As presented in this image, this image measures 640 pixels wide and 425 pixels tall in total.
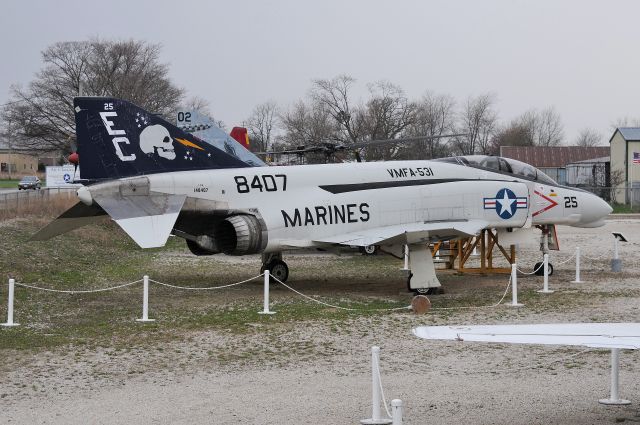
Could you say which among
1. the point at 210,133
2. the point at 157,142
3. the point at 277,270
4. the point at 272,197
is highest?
the point at 210,133

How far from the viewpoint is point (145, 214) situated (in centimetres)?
1656

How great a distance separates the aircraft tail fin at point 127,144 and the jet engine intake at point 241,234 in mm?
1313

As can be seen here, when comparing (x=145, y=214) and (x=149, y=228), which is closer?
(x=149, y=228)

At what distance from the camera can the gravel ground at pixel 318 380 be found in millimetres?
9250

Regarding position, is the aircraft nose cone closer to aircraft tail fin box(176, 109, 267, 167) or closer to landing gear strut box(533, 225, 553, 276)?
landing gear strut box(533, 225, 553, 276)

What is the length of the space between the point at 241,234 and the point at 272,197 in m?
1.22

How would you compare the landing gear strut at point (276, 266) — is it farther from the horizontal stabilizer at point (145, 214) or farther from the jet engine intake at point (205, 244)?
the horizontal stabilizer at point (145, 214)

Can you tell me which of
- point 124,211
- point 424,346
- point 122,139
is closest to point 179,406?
point 424,346

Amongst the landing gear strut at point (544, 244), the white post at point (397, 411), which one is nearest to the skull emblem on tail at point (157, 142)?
the landing gear strut at point (544, 244)

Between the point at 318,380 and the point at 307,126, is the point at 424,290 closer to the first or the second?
the point at 318,380

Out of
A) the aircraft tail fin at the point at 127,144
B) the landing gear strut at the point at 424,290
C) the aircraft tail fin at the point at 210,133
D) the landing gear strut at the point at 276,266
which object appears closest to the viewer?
the aircraft tail fin at the point at 127,144

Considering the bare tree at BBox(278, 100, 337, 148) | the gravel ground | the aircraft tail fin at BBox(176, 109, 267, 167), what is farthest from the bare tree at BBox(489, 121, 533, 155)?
the gravel ground

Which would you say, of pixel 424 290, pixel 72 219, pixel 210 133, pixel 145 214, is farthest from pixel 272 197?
pixel 210 133

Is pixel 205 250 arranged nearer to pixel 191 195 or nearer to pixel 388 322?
pixel 191 195
